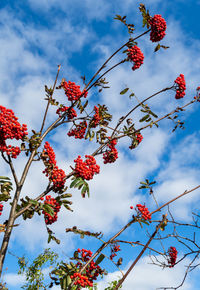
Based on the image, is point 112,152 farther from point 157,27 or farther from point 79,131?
point 157,27

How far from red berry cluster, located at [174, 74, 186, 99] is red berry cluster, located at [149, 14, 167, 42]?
2.81 ft

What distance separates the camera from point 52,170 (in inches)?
172

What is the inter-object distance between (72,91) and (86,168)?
5.65 ft

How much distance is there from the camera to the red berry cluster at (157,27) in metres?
5.48

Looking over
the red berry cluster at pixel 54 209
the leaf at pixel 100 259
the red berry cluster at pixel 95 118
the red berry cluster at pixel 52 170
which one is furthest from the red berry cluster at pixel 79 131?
the leaf at pixel 100 259

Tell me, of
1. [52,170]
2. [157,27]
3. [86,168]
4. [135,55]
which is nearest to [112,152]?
[86,168]

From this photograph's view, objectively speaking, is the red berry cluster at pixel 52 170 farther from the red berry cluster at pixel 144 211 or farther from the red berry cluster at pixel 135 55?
the red berry cluster at pixel 135 55

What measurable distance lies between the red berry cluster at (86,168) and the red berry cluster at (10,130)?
3.10 feet

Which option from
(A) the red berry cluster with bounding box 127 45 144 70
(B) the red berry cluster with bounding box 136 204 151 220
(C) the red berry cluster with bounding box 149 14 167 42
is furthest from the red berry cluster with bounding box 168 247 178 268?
(C) the red berry cluster with bounding box 149 14 167 42

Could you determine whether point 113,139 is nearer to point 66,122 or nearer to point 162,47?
point 66,122

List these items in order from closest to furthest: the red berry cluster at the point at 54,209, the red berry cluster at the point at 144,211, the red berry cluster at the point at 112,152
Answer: the red berry cluster at the point at 144,211 < the red berry cluster at the point at 54,209 < the red berry cluster at the point at 112,152

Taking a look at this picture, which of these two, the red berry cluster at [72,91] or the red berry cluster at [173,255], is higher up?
the red berry cluster at [72,91]

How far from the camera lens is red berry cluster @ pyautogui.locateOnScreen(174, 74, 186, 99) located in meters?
5.57

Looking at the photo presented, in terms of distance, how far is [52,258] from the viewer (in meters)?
12.1
